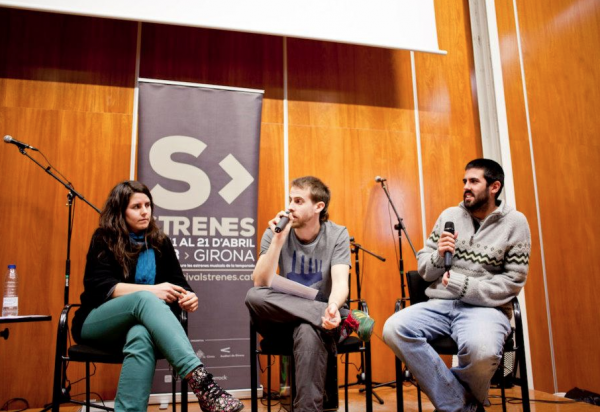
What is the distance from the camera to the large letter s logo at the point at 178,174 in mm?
3141

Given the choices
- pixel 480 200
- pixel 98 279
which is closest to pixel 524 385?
pixel 480 200

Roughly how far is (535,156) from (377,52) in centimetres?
161

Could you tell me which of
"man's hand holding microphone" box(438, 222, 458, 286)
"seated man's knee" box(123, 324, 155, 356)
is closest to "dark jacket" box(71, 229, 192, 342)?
"seated man's knee" box(123, 324, 155, 356)

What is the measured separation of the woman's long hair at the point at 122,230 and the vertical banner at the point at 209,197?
73cm

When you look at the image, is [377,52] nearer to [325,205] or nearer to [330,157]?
[330,157]

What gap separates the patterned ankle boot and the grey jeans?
0.25m

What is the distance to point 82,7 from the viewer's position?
318cm

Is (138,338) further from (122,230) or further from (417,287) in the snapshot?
(417,287)

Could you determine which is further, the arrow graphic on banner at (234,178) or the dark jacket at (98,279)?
the arrow graphic on banner at (234,178)

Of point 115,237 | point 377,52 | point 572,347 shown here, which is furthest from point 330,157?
point 572,347

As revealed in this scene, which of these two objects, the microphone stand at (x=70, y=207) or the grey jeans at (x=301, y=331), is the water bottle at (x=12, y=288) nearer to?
the microphone stand at (x=70, y=207)

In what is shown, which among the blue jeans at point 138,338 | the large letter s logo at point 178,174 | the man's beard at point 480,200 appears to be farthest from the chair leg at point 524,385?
the large letter s logo at point 178,174

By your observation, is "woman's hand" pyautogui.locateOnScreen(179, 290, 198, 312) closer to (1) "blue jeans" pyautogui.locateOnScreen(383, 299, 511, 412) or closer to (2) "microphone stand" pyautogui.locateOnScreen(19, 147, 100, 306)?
(1) "blue jeans" pyautogui.locateOnScreen(383, 299, 511, 412)

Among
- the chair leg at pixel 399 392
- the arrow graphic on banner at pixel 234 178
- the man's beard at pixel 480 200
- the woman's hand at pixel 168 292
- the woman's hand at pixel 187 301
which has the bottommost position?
the chair leg at pixel 399 392
